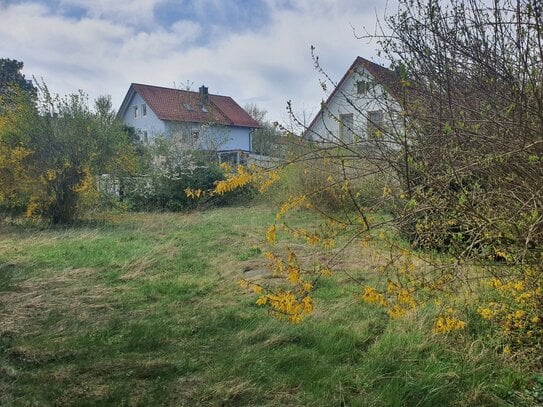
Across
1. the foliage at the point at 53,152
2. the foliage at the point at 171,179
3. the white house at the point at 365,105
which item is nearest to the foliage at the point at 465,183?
the white house at the point at 365,105

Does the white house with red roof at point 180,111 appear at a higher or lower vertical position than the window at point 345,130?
higher

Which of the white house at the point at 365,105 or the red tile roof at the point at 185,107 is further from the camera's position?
the red tile roof at the point at 185,107

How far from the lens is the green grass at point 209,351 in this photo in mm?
2869

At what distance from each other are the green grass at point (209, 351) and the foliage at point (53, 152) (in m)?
5.86

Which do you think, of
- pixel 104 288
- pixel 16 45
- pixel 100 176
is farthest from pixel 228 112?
pixel 104 288

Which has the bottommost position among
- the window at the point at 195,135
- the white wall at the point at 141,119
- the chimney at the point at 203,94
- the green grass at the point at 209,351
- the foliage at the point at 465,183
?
the green grass at the point at 209,351

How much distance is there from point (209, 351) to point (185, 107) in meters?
28.1

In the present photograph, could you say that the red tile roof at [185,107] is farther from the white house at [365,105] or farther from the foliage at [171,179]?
the white house at [365,105]

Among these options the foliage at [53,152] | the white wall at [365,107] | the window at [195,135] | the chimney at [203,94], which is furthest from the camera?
the chimney at [203,94]

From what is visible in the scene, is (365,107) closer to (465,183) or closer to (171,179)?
(465,183)

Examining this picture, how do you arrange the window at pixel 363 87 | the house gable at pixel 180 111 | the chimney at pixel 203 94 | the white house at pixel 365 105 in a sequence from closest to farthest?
the white house at pixel 365 105, the window at pixel 363 87, the house gable at pixel 180 111, the chimney at pixel 203 94

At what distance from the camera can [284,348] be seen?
358 cm

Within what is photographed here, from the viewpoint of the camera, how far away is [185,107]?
29.8 meters

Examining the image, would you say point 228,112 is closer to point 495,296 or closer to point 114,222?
point 114,222
